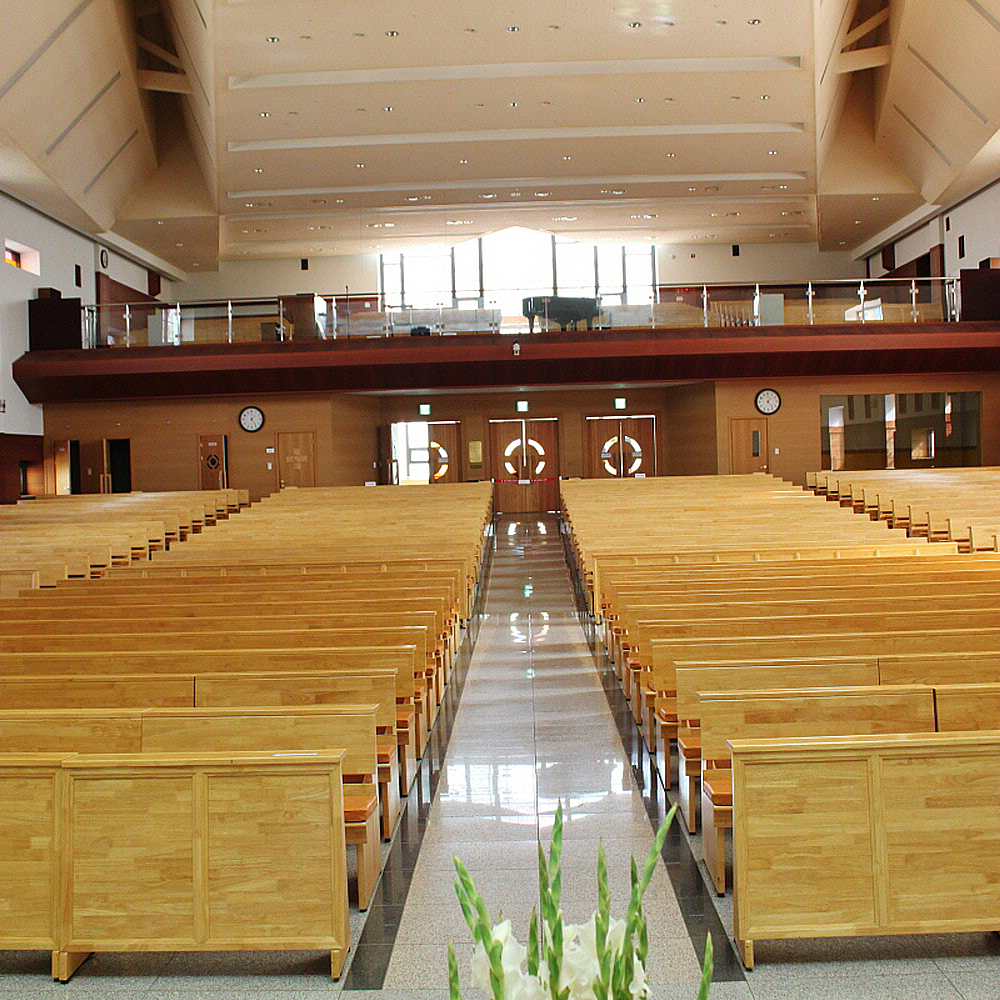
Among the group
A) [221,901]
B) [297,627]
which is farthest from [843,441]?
[221,901]

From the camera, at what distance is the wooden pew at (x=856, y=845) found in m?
2.87

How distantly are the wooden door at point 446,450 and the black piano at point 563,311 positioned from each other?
13.6ft

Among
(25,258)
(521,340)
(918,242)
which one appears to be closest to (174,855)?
(521,340)

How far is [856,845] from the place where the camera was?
2.87 m

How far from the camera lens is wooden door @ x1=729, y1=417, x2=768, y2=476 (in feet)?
64.4

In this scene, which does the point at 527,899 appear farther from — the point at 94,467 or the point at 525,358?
the point at 94,467

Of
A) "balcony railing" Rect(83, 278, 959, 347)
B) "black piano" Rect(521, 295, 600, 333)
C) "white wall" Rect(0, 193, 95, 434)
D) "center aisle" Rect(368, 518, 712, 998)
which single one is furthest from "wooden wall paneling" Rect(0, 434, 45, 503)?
"center aisle" Rect(368, 518, 712, 998)

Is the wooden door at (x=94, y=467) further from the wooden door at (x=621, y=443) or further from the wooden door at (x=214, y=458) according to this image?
the wooden door at (x=621, y=443)

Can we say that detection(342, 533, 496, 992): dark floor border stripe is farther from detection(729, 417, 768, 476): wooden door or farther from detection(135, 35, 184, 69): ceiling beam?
detection(729, 417, 768, 476): wooden door

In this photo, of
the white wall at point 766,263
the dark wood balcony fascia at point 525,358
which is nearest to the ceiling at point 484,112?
the white wall at point 766,263

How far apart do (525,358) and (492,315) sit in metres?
1.05

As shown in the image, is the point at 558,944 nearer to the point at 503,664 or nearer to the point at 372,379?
the point at 503,664

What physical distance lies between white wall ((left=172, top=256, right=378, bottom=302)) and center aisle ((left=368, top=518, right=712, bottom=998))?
1823 centimetres

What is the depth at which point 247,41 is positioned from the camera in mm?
14461
